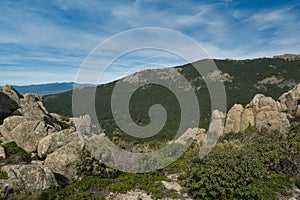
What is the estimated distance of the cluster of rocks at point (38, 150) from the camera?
10812 mm

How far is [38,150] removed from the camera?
574 inches

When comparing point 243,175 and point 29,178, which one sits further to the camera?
point 243,175

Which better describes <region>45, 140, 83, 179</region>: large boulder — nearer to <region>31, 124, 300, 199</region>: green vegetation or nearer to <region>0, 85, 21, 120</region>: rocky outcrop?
<region>31, 124, 300, 199</region>: green vegetation

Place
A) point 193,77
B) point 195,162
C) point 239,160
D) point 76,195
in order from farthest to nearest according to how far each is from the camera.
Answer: point 193,77 < point 195,162 < point 239,160 < point 76,195

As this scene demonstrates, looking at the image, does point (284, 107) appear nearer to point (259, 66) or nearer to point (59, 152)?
point (59, 152)

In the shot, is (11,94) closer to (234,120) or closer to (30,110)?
(30,110)

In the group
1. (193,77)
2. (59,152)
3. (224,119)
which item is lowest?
(224,119)

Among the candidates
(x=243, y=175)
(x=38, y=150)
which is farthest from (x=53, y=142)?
(x=243, y=175)

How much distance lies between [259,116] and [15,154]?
33938 mm

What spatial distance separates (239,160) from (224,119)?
33.2 m

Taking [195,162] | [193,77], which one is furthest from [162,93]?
[195,162]

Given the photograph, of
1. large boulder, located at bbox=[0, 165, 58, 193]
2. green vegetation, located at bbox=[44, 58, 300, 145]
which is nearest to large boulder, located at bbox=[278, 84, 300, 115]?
large boulder, located at bbox=[0, 165, 58, 193]

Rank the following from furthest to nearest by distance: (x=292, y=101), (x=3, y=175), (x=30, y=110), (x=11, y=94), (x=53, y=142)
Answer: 1. (x=292, y=101)
2. (x=11, y=94)
3. (x=30, y=110)
4. (x=53, y=142)
5. (x=3, y=175)

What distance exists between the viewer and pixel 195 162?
1434cm
